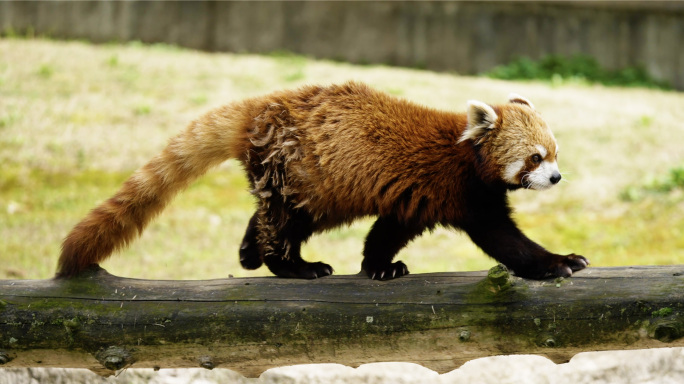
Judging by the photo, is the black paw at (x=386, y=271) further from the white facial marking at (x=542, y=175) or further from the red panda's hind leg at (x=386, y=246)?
the white facial marking at (x=542, y=175)

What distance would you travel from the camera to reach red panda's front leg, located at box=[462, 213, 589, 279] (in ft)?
13.1

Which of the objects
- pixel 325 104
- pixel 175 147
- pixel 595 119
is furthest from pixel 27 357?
pixel 595 119

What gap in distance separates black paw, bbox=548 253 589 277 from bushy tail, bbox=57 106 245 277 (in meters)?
1.86

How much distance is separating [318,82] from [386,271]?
4.74m

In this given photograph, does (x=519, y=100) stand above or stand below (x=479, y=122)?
above

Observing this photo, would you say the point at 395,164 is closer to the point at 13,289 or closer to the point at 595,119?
the point at 13,289

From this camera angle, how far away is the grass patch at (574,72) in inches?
540

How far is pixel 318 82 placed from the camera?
8734 millimetres

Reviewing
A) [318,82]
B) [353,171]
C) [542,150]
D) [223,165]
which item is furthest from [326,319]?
[223,165]

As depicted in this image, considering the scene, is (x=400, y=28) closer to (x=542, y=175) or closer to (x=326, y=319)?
(x=542, y=175)

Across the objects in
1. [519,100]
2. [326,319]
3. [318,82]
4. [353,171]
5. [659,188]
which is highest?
[318,82]

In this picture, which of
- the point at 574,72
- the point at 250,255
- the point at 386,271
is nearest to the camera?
the point at 386,271

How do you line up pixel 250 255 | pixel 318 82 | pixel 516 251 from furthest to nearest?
pixel 318 82
pixel 250 255
pixel 516 251

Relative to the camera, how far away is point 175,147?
448cm
